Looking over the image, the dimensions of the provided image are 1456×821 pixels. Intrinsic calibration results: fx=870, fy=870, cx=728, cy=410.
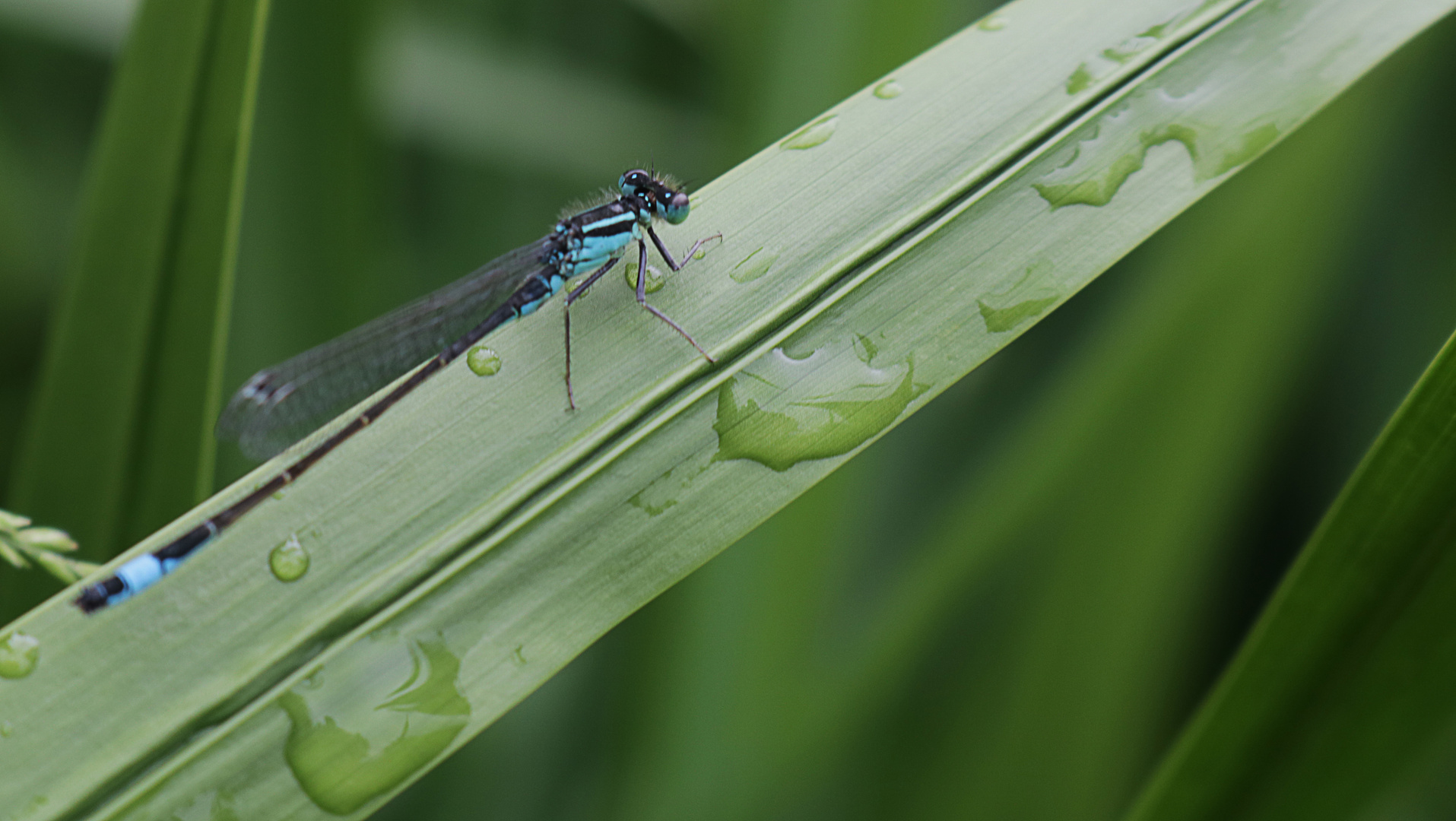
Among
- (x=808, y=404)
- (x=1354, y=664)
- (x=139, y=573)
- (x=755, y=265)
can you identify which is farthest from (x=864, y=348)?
(x=139, y=573)

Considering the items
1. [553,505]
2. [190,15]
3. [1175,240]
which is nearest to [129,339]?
[190,15]

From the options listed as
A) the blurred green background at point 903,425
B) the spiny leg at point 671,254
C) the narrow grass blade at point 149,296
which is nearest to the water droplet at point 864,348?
the spiny leg at point 671,254

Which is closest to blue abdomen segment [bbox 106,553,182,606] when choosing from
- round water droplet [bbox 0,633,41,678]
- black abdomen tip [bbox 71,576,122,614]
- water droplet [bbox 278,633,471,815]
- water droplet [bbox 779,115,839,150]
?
black abdomen tip [bbox 71,576,122,614]

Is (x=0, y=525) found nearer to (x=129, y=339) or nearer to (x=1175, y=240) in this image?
(x=129, y=339)

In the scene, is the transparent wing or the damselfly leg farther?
the transparent wing

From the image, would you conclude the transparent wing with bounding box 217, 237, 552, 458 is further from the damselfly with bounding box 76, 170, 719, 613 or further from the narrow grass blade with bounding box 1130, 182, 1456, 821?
the narrow grass blade with bounding box 1130, 182, 1456, 821

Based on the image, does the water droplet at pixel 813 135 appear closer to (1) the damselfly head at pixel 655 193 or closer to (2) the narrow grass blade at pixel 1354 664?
(1) the damselfly head at pixel 655 193

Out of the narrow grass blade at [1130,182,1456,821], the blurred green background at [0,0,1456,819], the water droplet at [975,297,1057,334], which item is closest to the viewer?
the narrow grass blade at [1130,182,1456,821]
